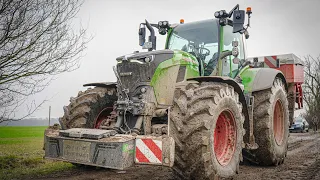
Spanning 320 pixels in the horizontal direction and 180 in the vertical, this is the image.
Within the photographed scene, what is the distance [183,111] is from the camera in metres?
4.50

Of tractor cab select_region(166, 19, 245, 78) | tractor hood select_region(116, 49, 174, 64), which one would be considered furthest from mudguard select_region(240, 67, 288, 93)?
tractor hood select_region(116, 49, 174, 64)

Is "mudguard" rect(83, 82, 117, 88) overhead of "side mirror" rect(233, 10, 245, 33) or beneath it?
beneath

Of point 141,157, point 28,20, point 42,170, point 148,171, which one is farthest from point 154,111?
point 28,20

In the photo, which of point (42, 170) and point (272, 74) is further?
point (272, 74)

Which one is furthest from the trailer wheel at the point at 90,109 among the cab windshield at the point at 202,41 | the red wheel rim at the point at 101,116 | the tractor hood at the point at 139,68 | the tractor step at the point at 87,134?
the cab windshield at the point at 202,41

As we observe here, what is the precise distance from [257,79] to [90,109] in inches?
145

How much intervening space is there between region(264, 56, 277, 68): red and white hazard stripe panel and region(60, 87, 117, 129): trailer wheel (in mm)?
5353

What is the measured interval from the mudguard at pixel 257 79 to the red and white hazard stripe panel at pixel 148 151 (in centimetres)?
331

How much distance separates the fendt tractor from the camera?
439 cm

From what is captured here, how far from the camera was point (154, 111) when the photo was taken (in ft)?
17.3

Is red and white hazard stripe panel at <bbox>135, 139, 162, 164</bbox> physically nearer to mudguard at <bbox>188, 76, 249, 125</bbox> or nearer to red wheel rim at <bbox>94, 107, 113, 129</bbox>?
mudguard at <bbox>188, 76, 249, 125</bbox>

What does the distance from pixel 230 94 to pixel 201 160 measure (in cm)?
139

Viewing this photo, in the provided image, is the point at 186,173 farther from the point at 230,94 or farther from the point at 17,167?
the point at 17,167

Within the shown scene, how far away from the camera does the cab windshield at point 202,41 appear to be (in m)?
6.46
